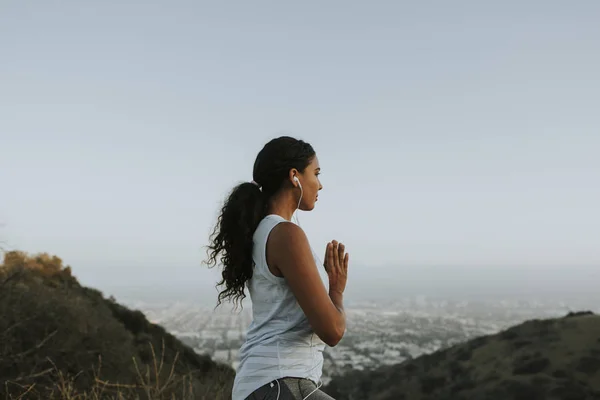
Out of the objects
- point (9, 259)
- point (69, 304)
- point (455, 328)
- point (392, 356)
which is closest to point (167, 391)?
point (69, 304)

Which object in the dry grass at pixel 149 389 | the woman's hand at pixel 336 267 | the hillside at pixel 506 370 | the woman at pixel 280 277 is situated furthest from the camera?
the hillside at pixel 506 370

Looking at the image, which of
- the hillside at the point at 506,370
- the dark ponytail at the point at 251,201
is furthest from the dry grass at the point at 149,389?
the hillside at the point at 506,370

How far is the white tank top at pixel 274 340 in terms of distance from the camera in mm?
2230

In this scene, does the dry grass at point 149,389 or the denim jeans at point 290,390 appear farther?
the dry grass at point 149,389

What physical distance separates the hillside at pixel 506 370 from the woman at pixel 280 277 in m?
23.1

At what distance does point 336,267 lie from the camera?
241 cm

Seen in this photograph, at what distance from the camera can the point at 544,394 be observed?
23.4m

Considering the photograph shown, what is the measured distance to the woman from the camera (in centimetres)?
217

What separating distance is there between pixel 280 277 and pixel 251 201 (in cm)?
35

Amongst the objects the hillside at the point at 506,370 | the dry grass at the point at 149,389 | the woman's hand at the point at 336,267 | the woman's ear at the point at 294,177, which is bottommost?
the hillside at the point at 506,370

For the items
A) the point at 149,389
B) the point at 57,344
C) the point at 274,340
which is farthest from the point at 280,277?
the point at 57,344

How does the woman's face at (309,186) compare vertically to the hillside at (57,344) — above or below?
above

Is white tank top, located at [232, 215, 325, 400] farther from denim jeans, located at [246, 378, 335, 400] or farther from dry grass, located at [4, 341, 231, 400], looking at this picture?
dry grass, located at [4, 341, 231, 400]

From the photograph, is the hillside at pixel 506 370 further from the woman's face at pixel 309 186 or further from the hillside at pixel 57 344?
the woman's face at pixel 309 186
